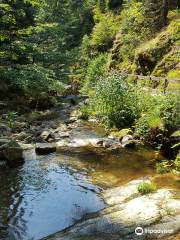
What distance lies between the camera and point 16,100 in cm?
2442

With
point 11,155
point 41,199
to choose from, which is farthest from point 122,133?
point 41,199

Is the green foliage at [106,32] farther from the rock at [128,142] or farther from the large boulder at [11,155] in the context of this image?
the large boulder at [11,155]

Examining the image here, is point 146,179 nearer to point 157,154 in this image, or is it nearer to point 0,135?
point 157,154

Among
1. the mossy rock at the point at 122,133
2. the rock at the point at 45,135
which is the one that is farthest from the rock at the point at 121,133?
the rock at the point at 45,135

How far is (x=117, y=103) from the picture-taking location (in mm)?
17109

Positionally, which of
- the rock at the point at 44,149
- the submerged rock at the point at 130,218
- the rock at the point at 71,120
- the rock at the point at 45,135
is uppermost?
the submerged rock at the point at 130,218

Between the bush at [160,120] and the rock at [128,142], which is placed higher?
the bush at [160,120]

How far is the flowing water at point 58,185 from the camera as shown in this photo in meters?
8.06

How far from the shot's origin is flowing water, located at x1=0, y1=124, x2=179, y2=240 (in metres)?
8.06

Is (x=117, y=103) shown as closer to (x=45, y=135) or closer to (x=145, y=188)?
(x=45, y=135)

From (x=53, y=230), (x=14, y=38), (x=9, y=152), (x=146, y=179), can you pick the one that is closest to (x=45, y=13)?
(x=14, y=38)

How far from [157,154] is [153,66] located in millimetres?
13547

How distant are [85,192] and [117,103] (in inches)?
310

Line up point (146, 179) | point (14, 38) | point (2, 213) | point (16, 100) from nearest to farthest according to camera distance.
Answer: point (2, 213)
point (146, 179)
point (16, 100)
point (14, 38)
